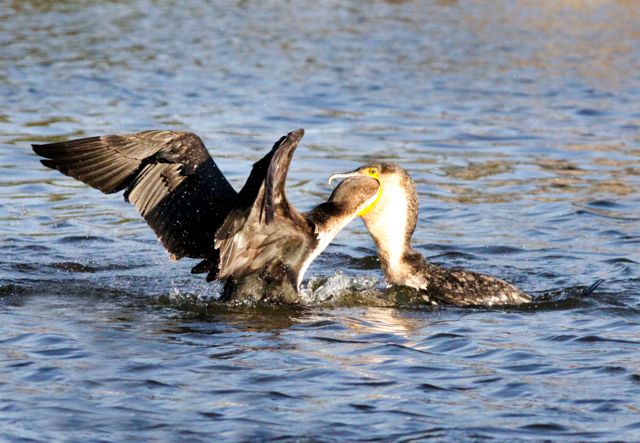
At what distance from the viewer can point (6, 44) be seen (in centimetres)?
1809

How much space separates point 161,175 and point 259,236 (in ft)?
2.36

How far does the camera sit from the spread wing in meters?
6.76

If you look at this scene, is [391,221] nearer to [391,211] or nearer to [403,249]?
[391,211]

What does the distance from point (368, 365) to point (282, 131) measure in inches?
289

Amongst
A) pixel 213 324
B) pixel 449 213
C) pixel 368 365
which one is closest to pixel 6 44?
pixel 449 213

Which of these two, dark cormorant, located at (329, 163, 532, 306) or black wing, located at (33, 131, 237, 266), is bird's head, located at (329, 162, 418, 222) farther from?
black wing, located at (33, 131, 237, 266)

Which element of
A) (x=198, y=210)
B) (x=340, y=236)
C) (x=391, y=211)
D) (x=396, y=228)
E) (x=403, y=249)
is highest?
(x=198, y=210)

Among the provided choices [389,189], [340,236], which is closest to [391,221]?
[389,189]

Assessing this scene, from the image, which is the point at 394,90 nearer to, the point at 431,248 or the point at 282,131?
the point at 282,131

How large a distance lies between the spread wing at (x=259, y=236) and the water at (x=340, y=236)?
325mm

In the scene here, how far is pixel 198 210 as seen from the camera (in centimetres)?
731

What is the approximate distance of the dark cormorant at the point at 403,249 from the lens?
25.2ft

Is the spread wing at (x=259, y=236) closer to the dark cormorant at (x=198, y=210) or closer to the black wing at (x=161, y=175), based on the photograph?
the dark cormorant at (x=198, y=210)

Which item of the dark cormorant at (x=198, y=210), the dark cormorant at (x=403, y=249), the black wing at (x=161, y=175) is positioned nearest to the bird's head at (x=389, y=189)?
the dark cormorant at (x=403, y=249)
